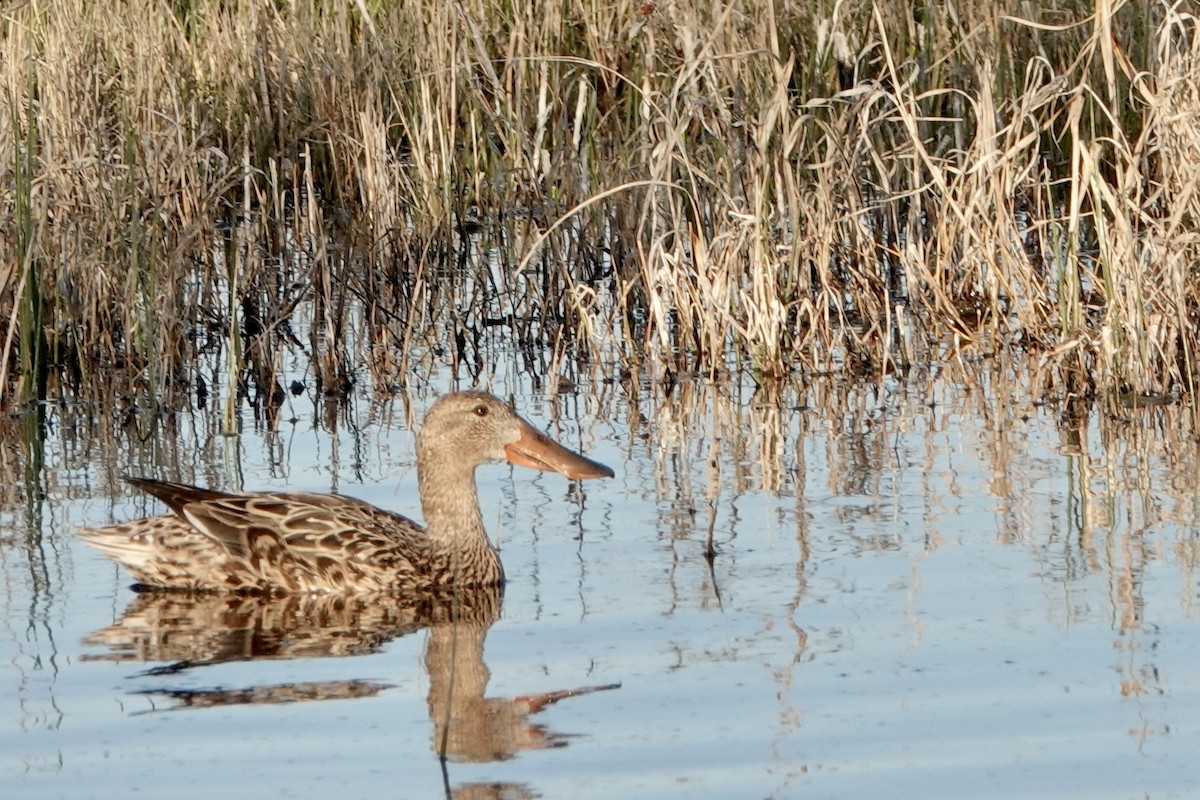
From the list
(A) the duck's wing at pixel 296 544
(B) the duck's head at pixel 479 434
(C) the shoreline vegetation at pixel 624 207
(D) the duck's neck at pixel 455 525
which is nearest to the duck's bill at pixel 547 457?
(B) the duck's head at pixel 479 434

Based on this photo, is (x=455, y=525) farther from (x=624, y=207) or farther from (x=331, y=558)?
(x=624, y=207)

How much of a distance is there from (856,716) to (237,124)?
351 inches

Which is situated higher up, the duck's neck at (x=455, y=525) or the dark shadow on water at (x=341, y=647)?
the duck's neck at (x=455, y=525)

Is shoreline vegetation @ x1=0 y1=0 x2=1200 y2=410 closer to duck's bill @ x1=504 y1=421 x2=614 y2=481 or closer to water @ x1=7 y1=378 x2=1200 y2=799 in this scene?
water @ x1=7 y1=378 x2=1200 y2=799

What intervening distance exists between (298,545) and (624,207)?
3.98 metres

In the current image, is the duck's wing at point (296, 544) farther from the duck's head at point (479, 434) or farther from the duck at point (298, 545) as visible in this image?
the duck's head at point (479, 434)

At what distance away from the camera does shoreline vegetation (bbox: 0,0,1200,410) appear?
886 cm

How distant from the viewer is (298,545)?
6.86 metres

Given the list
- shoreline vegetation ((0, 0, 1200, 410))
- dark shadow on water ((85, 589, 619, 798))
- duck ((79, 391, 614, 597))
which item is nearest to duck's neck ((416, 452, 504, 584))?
duck ((79, 391, 614, 597))

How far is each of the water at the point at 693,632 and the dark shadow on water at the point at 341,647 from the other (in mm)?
16

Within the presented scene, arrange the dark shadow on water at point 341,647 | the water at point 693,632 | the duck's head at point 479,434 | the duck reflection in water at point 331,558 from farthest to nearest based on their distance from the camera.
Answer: the duck's head at point 479,434, the duck reflection in water at point 331,558, the dark shadow on water at point 341,647, the water at point 693,632

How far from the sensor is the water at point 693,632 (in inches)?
187

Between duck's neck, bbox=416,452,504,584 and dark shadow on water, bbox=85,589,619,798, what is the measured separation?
0.11 meters

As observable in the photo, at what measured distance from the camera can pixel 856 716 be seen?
502 cm
